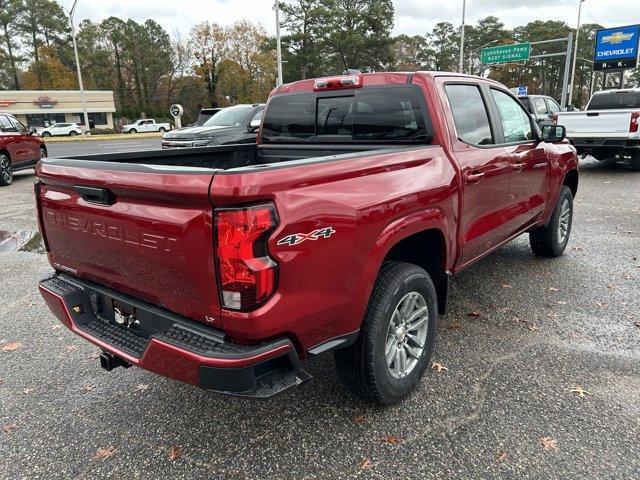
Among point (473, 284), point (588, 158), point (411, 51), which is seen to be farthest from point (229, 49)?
point (473, 284)

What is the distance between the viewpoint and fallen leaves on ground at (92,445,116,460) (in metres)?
2.60

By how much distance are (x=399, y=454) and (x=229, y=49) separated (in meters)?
66.7

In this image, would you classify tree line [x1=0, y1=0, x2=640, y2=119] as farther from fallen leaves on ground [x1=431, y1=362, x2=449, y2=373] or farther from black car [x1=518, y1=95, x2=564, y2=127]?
fallen leaves on ground [x1=431, y1=362, x2=449, y2=373]

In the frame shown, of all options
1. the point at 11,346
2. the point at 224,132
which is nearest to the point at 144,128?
the point at 224,132

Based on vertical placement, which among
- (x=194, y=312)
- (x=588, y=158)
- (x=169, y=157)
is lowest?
(x=588, y=158)

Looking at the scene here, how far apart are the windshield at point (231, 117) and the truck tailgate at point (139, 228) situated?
10.2 m

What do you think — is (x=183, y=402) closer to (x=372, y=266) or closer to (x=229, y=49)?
(x=372, y=266)

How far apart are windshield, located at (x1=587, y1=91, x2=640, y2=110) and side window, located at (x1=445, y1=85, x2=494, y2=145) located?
1211cm

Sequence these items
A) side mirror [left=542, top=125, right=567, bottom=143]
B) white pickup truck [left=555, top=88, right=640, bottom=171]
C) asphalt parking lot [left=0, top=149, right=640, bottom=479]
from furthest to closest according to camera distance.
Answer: white pickup truck [left=555, top=88, right=640, bottom=171] → side mirror [left=542, top=125, right=567, bottom=143] → asphalt parking lot [left=0, top=149, right=640, bottom=479]

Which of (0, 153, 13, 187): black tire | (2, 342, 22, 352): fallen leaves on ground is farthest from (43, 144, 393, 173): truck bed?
(0, 153, 13, 187): black tire

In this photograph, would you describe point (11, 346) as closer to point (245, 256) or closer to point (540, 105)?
point (245, 256)

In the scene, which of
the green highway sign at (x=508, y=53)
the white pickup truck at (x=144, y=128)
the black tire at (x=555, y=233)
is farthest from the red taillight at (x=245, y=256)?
the white pickup truck at (x=144, y=128)

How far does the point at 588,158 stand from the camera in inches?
632

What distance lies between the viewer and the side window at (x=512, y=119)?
Answer: 419 cm
